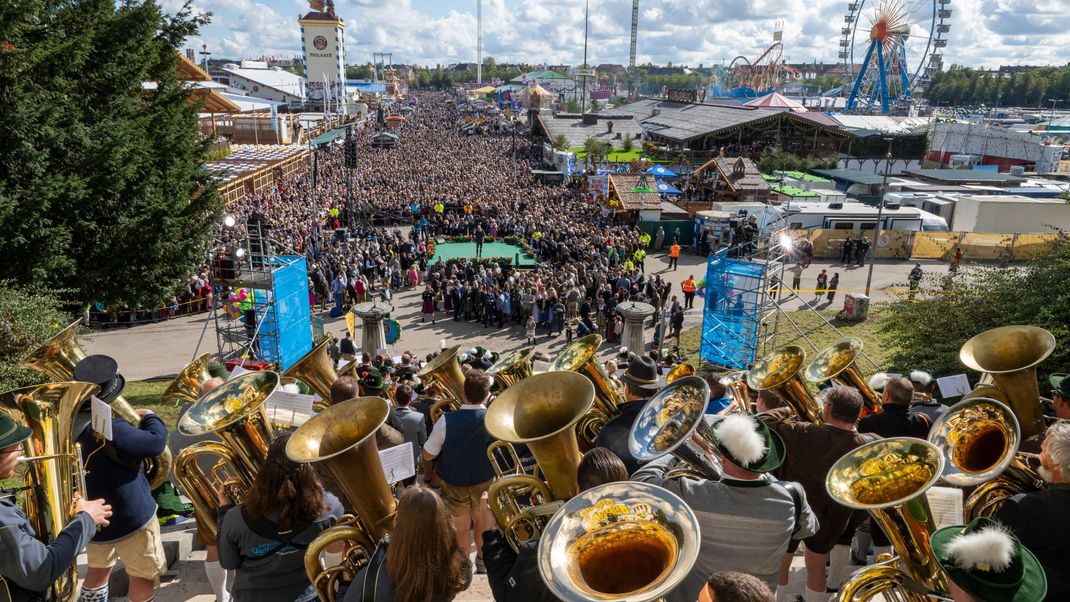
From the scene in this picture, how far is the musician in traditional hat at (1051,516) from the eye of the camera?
9.22ft

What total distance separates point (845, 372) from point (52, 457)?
Result: 5527 millimetres

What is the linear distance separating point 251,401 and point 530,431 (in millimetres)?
1776

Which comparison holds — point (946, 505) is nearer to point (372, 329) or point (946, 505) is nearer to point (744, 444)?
point (744, 444)

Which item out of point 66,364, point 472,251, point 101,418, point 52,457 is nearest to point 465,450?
point 101,418

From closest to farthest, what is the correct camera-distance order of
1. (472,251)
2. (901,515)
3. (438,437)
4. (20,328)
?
(901,515) → (438,437) → (20,328) → (472,251)

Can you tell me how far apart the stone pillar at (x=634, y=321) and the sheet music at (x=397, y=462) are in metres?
9.04

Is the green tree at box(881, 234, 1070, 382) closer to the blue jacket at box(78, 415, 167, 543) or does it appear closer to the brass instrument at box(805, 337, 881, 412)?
the brass instrument at box(805, 337, 881, 412)

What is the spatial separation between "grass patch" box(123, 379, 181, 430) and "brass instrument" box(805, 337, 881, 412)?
8749mm

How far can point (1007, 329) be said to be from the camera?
480cm

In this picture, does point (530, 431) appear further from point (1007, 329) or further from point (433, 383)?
point (1007, 329)

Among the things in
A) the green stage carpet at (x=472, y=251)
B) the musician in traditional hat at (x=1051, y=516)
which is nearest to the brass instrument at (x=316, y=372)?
the musician in traditional hat at (x=1051, y=516)

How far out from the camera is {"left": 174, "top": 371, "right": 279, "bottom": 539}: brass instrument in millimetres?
3617

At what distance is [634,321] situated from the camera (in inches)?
494

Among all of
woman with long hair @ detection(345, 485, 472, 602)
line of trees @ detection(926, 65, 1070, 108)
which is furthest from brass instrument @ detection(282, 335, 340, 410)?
line of trees @ detection(926, 65, 1070, 108)
